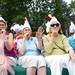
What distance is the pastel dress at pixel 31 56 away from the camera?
6.94 m

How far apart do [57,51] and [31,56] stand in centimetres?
60

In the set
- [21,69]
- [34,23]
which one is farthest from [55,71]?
[34,23]

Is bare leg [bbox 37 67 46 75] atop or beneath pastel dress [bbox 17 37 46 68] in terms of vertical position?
beneath

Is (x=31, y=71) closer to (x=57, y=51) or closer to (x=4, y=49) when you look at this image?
(x=4, y=49)

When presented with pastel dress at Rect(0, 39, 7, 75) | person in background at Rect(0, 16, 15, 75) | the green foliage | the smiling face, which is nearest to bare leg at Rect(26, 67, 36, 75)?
person in background at Rect(0, 16, 15, 75)

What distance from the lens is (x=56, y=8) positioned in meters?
29.5

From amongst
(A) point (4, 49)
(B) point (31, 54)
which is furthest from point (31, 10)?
(A) point (4, 49)

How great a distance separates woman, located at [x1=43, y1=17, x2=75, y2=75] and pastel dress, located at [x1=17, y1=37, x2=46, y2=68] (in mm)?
182

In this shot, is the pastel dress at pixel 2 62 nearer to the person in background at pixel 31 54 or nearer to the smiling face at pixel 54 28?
the person in background at pixel 31 54

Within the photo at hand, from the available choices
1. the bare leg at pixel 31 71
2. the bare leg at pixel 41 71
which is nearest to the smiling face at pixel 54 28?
the bare leg at pixel 41 71

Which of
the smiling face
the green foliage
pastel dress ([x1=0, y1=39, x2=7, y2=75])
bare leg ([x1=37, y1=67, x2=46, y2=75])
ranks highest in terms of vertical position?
the green foliage

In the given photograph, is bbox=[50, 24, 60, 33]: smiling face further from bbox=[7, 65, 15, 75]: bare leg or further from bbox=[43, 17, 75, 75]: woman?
bbox=[7, 65, 15, 75]: bare leg

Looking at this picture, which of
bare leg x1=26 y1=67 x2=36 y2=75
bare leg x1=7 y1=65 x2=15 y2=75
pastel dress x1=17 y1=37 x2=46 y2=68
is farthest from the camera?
pastel dress x1=17 y1=37 x2=46 y2=68

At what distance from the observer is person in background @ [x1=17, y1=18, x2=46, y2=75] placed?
22.6 feet
